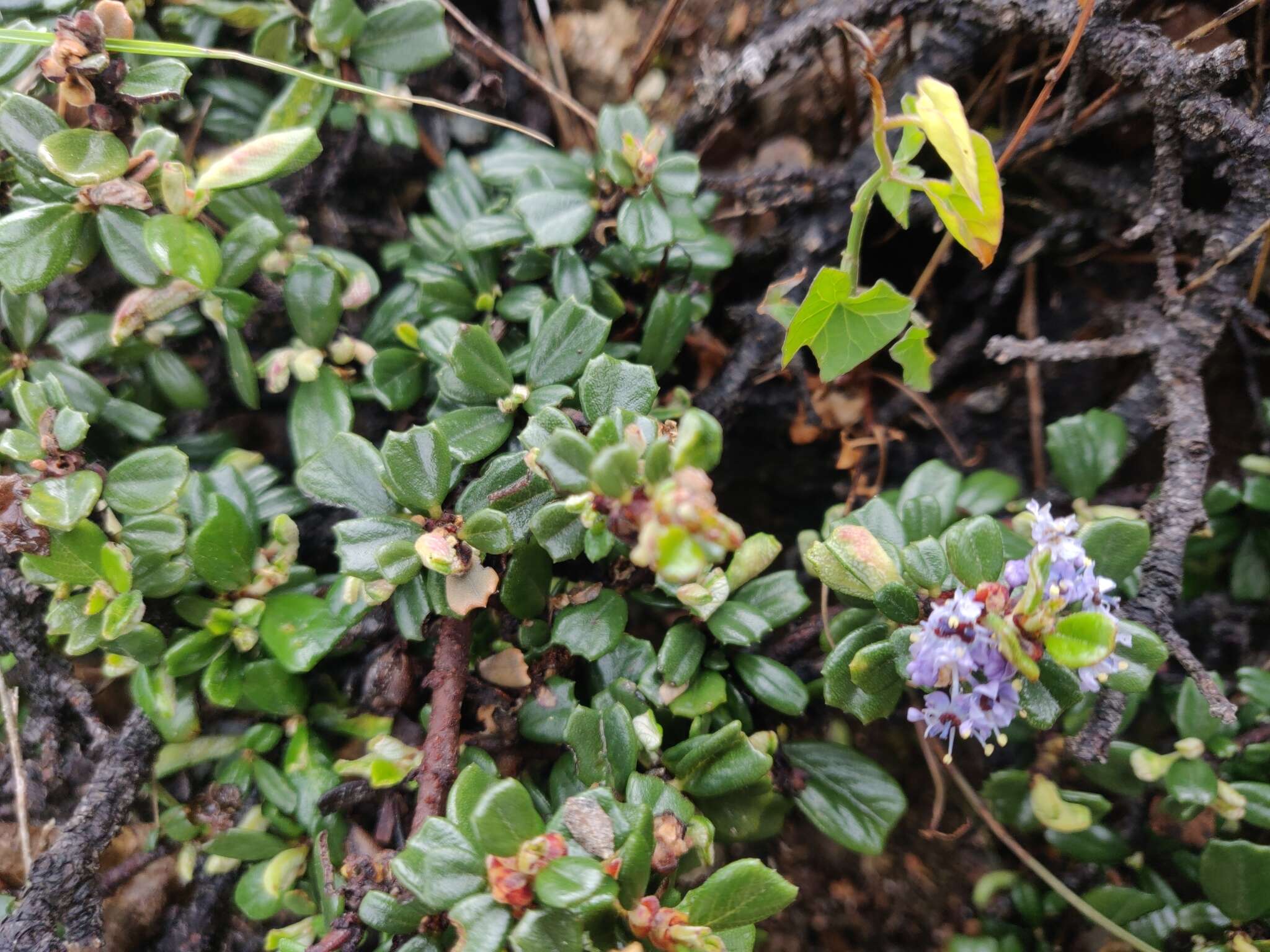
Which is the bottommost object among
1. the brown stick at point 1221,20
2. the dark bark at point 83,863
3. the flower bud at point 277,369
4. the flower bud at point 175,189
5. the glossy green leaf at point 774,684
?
the dark bark at point 83,863

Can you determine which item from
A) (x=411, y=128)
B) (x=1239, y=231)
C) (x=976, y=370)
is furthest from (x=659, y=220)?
(x=1239, y=231)

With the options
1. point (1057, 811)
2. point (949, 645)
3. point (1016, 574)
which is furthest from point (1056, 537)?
point (1057, 811)

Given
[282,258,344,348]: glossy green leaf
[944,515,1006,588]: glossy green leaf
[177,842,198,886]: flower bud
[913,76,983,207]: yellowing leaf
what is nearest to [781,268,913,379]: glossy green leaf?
[913,76,983,207]: yellowing leaf

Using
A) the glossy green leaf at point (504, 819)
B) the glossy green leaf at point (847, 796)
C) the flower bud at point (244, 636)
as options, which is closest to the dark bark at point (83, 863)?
the flower bud at point (244, 636)

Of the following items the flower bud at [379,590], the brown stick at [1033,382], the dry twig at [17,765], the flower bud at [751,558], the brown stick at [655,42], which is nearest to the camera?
the flower bud at [379,590]

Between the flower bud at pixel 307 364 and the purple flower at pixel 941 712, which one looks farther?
the flower bud at pixel 307 364

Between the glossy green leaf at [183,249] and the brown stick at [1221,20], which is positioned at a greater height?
the brown stick at [1221,20]

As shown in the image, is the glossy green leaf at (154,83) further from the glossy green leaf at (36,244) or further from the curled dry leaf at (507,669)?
the curled dry leaf at (507,669)

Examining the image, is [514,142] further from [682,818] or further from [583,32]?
[682,818]
